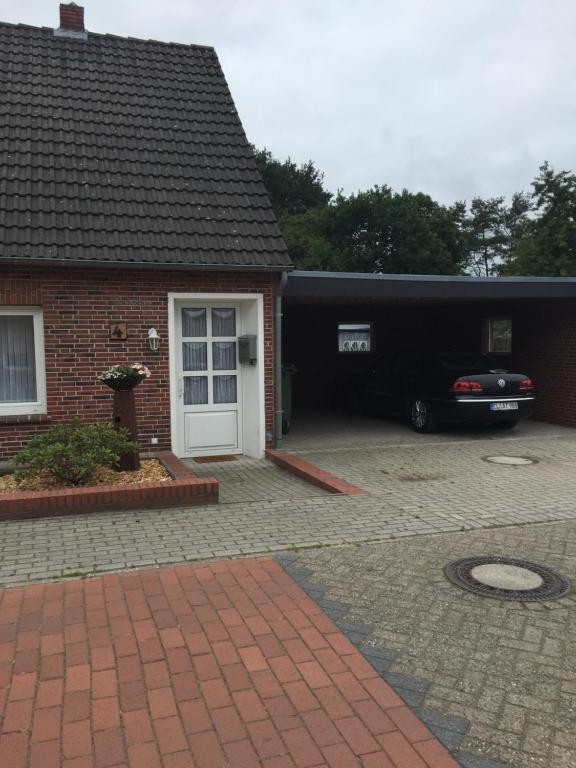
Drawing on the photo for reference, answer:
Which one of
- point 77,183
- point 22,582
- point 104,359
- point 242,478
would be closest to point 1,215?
point 77,183

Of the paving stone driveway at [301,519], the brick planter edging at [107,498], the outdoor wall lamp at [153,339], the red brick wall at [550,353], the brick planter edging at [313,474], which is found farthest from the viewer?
the red brick wall at [550,353]

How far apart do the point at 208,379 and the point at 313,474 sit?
2.46 metres

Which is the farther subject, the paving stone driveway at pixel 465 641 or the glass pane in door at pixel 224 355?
the glass pane in door at pixel 224 355

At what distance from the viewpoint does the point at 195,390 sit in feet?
31.0

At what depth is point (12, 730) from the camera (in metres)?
2.97

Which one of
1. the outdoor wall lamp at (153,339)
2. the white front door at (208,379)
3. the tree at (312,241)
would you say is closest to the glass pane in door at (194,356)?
the white front door at (208,379)

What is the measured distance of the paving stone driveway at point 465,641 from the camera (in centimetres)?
298

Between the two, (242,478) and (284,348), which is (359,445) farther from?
(284,348)

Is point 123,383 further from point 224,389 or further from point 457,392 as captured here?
point 457,392

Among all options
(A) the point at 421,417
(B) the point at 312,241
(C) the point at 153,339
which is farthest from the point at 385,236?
(C) the point at 153,339

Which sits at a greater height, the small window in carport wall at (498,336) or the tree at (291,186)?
the tree at (291,186)

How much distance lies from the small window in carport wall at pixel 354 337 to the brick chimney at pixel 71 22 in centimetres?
928

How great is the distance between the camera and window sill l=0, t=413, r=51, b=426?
8.28 m

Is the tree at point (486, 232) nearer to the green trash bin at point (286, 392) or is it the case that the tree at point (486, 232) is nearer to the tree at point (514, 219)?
the tree at point (514, 219)
